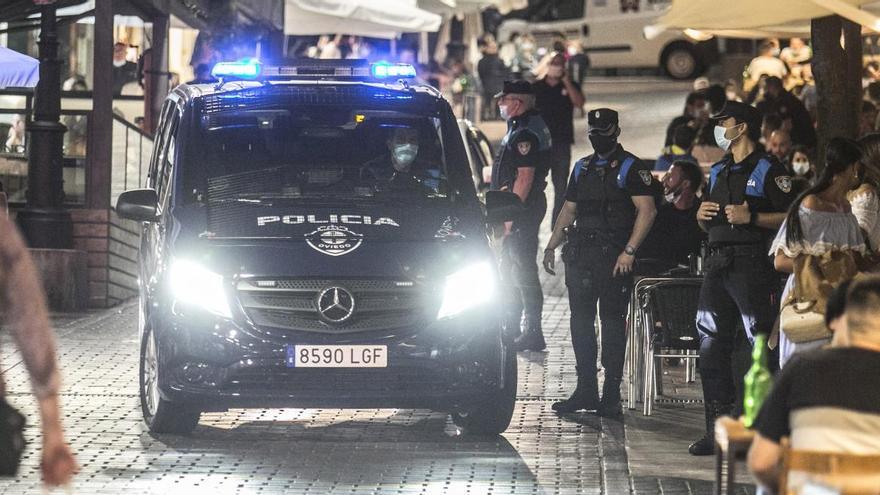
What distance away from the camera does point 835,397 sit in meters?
5.69

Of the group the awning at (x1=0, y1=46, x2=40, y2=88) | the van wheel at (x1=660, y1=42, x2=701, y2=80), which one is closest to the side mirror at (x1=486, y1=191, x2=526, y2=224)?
the awning at (x1=0, y1=46, x2=40, y2=88)

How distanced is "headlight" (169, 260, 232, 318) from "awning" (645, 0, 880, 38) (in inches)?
135

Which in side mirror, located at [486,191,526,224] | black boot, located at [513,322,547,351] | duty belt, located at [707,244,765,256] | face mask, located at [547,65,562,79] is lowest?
black boot, located at [513,322,547,351]

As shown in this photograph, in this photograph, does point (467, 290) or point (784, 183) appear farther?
point (467, 290)

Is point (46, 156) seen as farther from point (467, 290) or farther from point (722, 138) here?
point (722, 138)

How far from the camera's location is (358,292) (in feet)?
34.0

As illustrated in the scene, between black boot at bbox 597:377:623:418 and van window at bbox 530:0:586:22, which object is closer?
black boot at bbox 597:377:623:418

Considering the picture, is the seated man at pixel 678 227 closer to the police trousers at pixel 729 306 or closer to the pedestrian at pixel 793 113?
the police trousers at pixel 729 306

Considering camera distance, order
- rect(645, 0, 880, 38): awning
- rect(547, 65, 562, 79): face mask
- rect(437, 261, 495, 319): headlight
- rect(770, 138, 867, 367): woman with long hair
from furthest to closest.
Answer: rect(547, 65, 562, 79): face mask, rect(437, 261, 495, 319): headlight, rect(645, 0, 880, 38): awning, rect(770, 138, 867, 367): woman with long hair

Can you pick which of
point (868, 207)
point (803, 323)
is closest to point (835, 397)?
point (803, 323)

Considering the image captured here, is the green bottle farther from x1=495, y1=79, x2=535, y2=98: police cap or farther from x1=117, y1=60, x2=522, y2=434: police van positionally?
x1=495, y1=79, x2=535, y2=98: police cap

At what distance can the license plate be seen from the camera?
10234 millimetres

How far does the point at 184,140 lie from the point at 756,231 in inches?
128

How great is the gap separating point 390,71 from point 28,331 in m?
6.71
